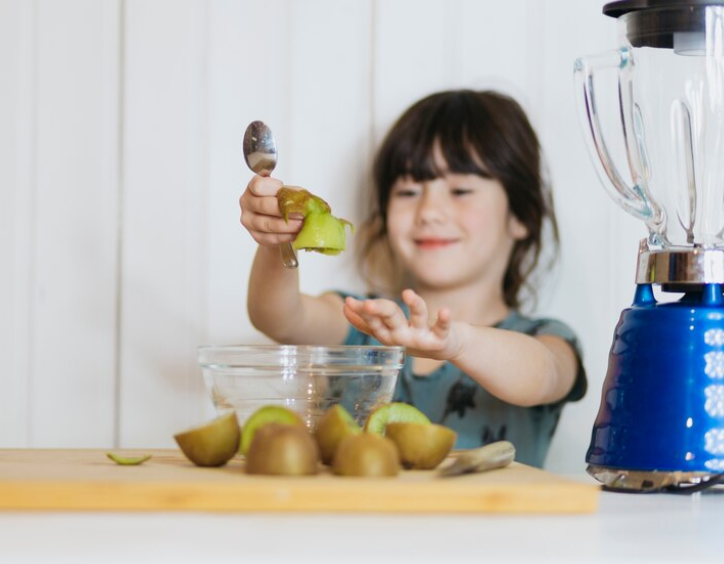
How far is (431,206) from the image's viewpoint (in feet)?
4.78

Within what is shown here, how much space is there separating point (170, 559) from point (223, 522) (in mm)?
76

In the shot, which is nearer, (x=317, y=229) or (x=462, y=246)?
(x=317, y=229)

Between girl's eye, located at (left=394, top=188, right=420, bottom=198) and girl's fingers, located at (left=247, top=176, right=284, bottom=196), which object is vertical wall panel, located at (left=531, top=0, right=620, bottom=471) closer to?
girl's eye, located at (left=394, top=188, right=420, bottom=198)

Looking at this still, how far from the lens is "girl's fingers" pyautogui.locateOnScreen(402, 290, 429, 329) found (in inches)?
31.0

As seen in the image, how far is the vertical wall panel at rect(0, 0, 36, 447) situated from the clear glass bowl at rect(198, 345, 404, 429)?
2.50 ft

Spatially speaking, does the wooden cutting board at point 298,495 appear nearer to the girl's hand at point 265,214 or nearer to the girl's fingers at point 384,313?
the girl's fingers at point 384,313

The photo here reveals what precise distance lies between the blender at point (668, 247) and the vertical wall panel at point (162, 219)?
71 cm

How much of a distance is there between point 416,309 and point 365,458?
194mm

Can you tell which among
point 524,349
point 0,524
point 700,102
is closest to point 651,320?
point 700,102

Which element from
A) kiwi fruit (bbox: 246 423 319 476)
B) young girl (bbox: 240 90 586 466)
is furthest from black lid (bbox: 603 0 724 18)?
young girl (bbox: 240 90 586 466)

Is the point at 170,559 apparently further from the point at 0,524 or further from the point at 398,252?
the point at 398,252

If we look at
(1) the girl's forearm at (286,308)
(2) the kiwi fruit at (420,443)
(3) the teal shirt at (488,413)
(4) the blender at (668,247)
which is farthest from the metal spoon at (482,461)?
(3) the teal shirt at (488,413)

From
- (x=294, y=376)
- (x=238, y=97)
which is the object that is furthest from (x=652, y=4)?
(x=238, y=97)

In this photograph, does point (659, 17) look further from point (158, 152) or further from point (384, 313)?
point (158, 152)
